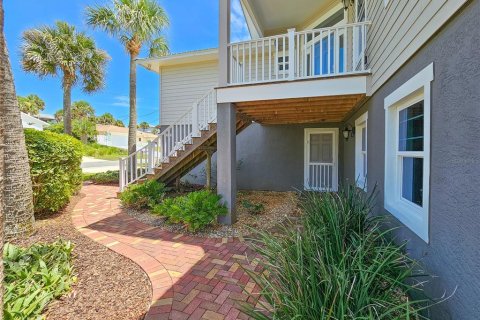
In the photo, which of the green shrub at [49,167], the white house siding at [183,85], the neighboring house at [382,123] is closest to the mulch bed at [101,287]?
the green shrub at [49,167]

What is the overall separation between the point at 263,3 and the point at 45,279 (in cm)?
759

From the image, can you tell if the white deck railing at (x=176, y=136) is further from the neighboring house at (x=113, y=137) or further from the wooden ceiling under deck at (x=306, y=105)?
the neighboring house at (x=113, y=137)

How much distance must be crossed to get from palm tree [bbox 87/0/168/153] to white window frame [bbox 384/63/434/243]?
936 cm

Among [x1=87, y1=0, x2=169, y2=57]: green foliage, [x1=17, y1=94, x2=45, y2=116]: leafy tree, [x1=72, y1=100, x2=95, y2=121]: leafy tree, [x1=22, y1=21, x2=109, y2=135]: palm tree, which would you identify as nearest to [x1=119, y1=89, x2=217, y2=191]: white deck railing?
[x1=87, y1=0, x2=169, y2=57]: green foliage

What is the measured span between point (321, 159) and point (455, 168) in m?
6.84

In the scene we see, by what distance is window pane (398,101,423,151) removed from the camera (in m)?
2.57

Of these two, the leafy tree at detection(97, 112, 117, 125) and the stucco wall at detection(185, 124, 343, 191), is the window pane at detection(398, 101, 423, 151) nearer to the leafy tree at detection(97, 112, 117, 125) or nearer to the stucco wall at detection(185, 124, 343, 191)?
the stucco wall at detection(185, 124, 343, 191)

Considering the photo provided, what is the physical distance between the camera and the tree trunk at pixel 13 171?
387 cm

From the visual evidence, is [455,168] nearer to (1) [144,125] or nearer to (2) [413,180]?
(2) [413,180]

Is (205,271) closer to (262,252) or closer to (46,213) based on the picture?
(262,252)

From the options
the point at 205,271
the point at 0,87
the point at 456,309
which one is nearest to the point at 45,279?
the point at 205,271

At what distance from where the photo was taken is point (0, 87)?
5.17 ft

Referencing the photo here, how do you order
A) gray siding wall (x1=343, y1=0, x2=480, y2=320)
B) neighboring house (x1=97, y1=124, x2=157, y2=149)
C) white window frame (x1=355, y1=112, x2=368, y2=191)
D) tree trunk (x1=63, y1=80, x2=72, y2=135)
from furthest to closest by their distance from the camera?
neighboring house (x1=97, y1=124, x2=157, y2=149)
tree trunk (x1=63, y1=80, x2=72, y2=135)
white window frame (x1=355, y1=112, x2=368, y2=191)
gray siding wall (x1=343, y1=0, x2=480, y2=320)

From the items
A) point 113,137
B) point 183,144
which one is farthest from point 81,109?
A: point 183,144
